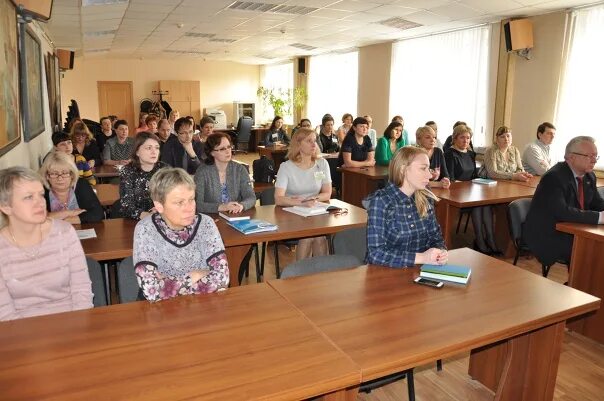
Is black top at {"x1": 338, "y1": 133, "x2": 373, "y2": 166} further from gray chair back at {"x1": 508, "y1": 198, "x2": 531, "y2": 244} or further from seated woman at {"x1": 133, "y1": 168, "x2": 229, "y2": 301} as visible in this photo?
seated woman at {"x1": 133, "y1": 168, "x2": 229, "y2": 301}

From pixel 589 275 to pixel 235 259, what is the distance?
8.41 feet

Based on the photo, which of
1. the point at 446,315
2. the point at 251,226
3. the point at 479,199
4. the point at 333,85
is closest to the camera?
the point at 446,315

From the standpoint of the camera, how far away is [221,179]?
404cm

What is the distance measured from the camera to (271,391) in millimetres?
1394

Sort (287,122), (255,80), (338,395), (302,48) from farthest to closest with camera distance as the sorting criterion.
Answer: (255,80), (287,122), (302,48), (338,395)

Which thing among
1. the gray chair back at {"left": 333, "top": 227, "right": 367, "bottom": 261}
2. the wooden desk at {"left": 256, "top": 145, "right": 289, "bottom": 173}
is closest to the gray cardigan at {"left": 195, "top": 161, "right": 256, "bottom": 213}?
the gray chair back at {"left": 333, "top": 227, "right": 367, "bottom": 261}

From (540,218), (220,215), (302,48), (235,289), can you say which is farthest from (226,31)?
(235,289)

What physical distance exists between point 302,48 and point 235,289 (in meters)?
11.0

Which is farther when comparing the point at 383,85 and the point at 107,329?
the point at 383,85

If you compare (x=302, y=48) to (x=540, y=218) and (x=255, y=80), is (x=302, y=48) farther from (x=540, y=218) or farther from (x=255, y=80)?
(x=540, y=218)

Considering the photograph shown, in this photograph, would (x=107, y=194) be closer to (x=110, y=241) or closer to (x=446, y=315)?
(x=110, y=241)

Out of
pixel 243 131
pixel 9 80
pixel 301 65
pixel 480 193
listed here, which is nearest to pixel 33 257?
pixel 9 80

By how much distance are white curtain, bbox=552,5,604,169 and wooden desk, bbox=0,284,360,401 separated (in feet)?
20.8

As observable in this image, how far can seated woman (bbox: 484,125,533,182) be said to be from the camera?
18.9 feet
